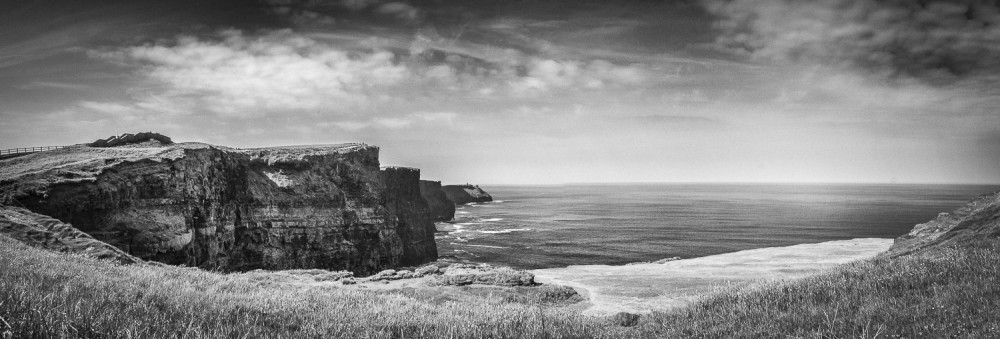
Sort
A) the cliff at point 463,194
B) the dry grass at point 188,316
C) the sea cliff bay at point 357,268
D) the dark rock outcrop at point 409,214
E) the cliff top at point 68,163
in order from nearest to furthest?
the dry grass at point 188,316
the sea cliff bay at point 357,268
the cliff top at point 68,163
the dark rock outcrop at point 409,214
the cliff at point 463,194

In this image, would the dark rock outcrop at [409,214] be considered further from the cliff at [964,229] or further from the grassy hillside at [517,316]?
the grassy hillside at [517,316]

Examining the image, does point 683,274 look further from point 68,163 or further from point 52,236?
point 68,163

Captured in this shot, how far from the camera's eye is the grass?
240 inches

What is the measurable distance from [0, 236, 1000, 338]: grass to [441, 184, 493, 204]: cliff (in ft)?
503

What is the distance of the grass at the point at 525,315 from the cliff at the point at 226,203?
2565 centimetres

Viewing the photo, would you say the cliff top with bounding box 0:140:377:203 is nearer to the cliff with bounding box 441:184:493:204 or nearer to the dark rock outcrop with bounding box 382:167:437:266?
the dark rock outcrop with bounding box 382:167:437:266

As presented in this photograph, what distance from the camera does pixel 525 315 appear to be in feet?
32.9

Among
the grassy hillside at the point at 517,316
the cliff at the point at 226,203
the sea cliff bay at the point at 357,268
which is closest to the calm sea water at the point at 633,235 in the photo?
the sea cliff bay at the point at 357,268

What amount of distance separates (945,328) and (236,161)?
49.0m

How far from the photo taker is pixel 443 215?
10862 cm

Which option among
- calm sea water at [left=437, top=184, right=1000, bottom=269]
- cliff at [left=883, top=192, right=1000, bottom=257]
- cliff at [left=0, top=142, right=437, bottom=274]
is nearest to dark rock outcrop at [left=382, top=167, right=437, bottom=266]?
cliff at [left=0, top=142, right=437, bottom=274]

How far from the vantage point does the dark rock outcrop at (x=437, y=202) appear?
108438 millimetres

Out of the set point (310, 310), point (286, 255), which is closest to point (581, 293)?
point (310, 310)

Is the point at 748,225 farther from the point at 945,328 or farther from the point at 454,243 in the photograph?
the point at 945,328
